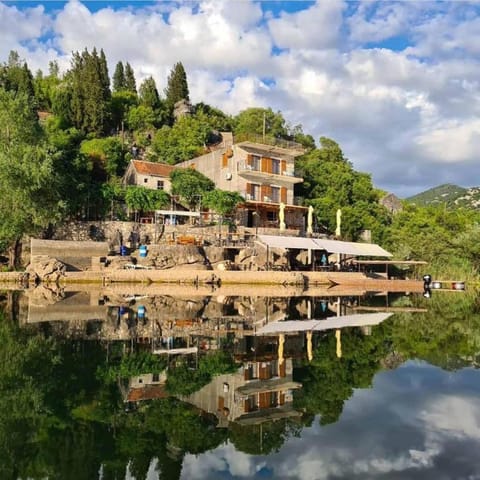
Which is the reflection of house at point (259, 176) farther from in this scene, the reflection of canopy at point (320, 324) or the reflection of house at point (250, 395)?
the reflection of house at point (250, 395)

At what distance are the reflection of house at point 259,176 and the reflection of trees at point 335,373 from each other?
31.0m

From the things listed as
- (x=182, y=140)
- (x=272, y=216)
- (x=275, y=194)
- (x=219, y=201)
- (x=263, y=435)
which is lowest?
(x=263, y=435)

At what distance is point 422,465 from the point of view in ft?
16.7

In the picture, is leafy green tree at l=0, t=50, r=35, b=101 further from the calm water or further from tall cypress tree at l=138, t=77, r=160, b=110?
the calm water

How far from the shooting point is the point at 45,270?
29359 mm

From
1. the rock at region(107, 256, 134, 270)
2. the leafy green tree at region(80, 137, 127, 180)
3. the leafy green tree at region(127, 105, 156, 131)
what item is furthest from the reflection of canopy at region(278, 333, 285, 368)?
the leafy green tree at region(127, 105, 156, 131)

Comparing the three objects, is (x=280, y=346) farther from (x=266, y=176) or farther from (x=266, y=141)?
(x=266, y=141)

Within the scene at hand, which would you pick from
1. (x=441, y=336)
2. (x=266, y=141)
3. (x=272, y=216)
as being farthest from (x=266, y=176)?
(x=441, y=336)

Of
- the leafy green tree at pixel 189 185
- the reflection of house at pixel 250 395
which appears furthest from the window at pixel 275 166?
the reflection of house at pixel 250 395

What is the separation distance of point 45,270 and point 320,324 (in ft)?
62.7

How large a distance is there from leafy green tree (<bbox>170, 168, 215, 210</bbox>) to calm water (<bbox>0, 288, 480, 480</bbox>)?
86.5 ft

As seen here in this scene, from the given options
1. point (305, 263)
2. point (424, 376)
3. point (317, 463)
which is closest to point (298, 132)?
point (305, 263)

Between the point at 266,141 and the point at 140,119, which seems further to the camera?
the point at 140,119

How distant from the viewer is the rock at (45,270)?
2930 centimetres
